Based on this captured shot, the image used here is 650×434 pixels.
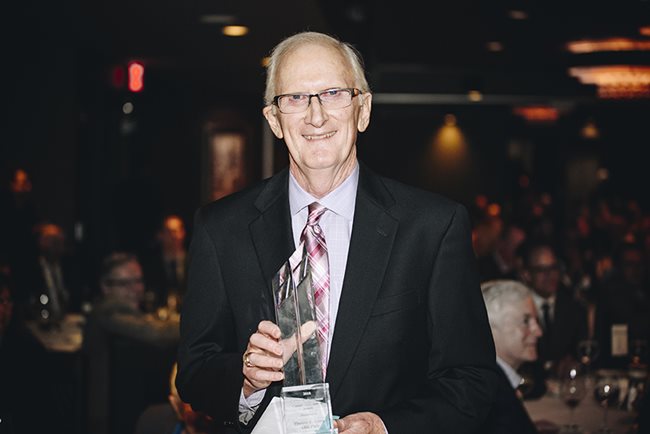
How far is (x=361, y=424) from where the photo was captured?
5.09ft

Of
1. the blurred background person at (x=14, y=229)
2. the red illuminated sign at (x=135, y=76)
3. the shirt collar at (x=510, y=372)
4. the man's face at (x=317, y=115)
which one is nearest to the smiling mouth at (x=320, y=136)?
the man's face at (x=317, y=115)

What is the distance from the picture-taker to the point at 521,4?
27.4ft

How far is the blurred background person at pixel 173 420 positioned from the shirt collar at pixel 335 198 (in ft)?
4.94

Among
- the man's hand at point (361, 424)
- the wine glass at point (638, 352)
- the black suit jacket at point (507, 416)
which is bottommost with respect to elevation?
the wine glass at point (638, 352)

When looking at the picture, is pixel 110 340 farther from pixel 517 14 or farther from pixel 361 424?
pixel 517 14

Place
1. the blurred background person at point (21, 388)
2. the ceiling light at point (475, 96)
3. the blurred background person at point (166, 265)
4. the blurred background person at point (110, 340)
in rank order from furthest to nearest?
the ceiling light at point (475, 96) < the blurred background person at point (166, 265) < the blurred background person at point (110, 340) < the blurred background person at point (21, 388)

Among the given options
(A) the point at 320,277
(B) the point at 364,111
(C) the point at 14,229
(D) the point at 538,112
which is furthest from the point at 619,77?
(A) the point at 320,277

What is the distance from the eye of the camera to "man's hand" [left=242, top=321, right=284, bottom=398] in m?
1.49

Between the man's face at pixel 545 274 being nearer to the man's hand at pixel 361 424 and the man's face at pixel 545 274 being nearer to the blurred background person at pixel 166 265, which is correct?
the blurred background person at pixel 166 265

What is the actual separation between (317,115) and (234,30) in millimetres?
8150

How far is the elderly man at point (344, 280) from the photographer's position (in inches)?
66.8

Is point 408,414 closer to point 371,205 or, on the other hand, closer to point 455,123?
point 371,205

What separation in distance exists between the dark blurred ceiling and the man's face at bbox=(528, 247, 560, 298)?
8.31 ft

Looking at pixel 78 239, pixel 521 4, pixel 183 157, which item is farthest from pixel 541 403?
pixel 183 157
